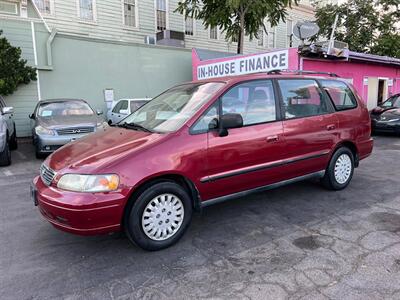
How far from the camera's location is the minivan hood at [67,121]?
7.69 metres

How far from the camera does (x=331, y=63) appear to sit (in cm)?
1159

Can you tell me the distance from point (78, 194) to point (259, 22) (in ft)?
36.7

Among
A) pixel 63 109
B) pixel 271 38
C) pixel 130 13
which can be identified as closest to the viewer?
pixel 63 109

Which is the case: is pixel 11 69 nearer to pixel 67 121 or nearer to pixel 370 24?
pixel 67 121

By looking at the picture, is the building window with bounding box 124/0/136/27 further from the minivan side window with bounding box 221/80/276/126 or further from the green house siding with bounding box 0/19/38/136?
the minivan side window with bounding box 221/80/276/126

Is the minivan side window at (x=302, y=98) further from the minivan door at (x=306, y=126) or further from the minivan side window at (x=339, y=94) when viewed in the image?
the minivan side window at (x=339, y=94)

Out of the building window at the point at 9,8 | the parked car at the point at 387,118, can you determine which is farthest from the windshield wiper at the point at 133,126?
the building window at the point at 9,8

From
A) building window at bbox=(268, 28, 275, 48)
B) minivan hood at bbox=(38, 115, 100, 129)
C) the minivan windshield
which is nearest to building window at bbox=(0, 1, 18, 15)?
minivan hood at bbox=(38, 115, 100, 129)

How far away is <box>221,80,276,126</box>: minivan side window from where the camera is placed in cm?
390

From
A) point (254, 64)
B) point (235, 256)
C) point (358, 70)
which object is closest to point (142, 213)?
point (235, 256)

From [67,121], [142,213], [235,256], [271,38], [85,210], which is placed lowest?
[235,256]

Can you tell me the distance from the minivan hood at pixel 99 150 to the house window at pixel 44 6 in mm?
11938

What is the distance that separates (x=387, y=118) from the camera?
35.1ft

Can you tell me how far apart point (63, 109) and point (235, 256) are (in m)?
7.26
